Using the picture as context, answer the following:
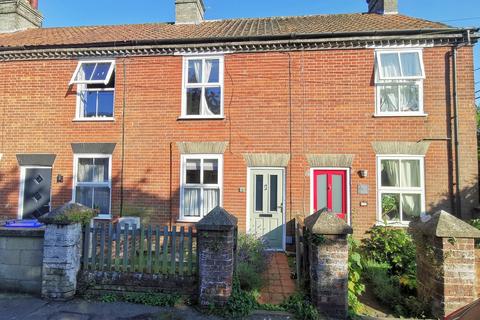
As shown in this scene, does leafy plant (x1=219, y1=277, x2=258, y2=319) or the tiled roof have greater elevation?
the tiled roof

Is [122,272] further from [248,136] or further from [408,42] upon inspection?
[408,42]

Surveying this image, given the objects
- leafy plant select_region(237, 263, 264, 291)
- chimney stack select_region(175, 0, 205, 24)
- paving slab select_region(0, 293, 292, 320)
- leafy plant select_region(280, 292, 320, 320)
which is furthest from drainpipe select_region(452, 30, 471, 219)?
chimney stack select_region(175, 0, 205, 24)

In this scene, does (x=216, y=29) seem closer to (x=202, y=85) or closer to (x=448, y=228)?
(x=202, y=85)

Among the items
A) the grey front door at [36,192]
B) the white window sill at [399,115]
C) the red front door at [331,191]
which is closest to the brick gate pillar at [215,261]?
the red front door at [331,191]

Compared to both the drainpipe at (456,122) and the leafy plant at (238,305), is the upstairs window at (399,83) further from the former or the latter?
the leafy plant at (238,305)

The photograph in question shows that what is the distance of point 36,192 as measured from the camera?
361 inches

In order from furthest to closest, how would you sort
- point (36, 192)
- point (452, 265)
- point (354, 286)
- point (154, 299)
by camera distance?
1. point (36, 192)
2. point (354, 286)
3. point (154, 299)
4. point (452, 265)

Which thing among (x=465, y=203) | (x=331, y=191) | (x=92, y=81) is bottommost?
(x=465, y=203)

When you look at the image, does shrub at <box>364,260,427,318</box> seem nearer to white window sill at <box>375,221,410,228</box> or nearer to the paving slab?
white window sill at <box>375,221,410,228</box>

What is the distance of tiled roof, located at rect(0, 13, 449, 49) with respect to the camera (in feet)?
29.0

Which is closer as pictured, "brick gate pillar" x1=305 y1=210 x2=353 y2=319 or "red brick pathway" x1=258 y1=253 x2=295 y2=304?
"brick gate pillar" x1=305 y1=210 x2=353 y2=319

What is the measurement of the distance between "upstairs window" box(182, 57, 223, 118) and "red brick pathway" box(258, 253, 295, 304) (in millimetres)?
4459

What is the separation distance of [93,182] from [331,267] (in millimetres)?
7328

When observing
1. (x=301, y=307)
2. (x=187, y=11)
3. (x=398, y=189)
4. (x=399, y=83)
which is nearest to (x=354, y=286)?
(x=301, y=307)
